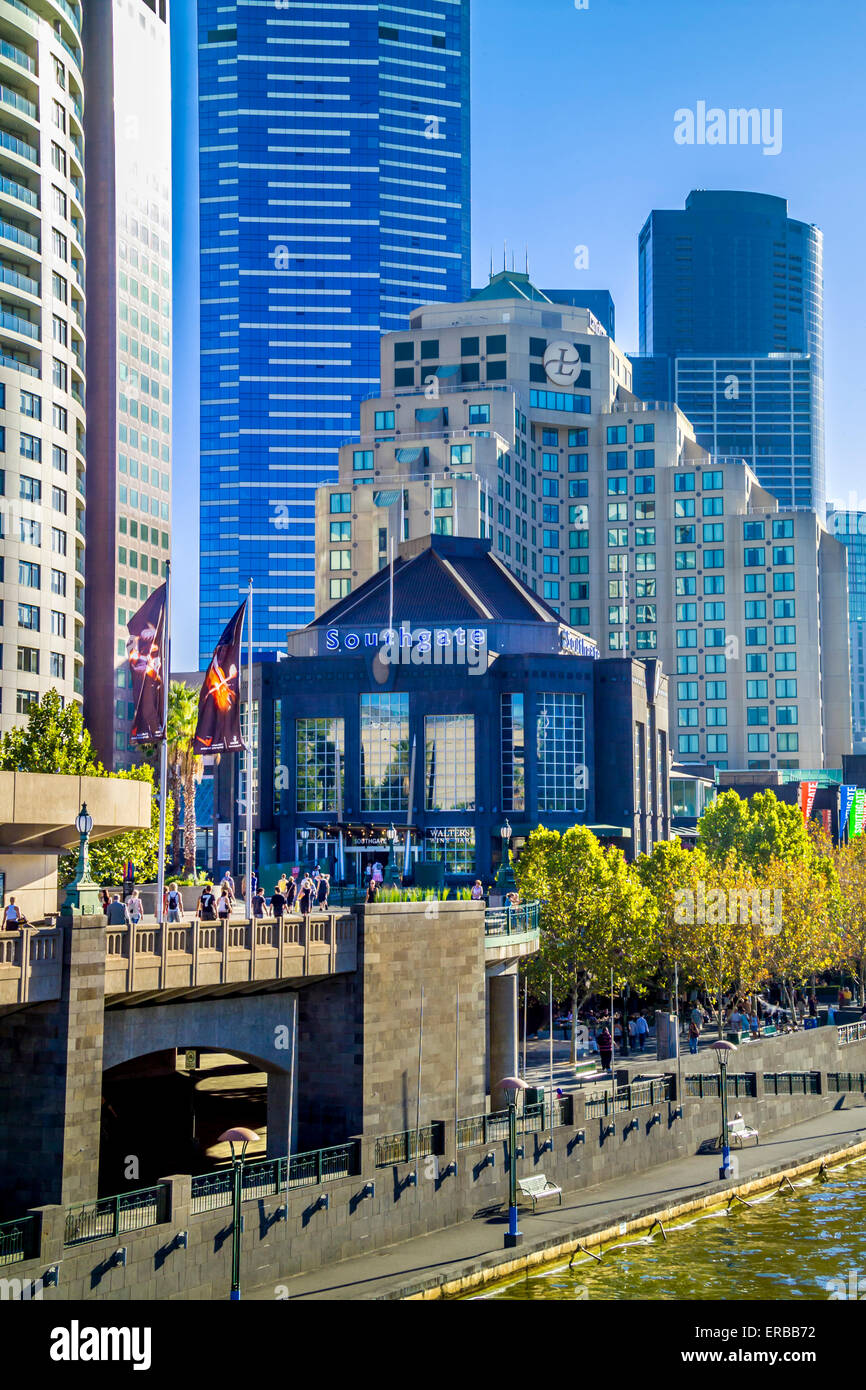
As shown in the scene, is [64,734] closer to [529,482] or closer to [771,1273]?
[771,1273]

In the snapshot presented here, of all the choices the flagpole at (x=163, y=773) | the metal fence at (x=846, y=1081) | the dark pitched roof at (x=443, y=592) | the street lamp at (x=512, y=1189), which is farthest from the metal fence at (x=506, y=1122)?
the dark pitched roof at (x=443, y=592)

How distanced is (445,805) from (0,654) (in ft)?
94.6

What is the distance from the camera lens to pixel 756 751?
16925cm

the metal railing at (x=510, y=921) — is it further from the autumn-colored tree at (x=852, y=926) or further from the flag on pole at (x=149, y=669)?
the autumn-colored tree at (x=852, y=926)

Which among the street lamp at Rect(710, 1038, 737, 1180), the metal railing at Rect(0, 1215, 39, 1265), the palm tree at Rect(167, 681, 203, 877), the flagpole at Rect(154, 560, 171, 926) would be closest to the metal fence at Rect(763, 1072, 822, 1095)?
the street lamp at Rect(710, 1038, 737, 1180)

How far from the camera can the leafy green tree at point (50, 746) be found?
75438 mm

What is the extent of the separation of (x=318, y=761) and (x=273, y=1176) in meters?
58.4

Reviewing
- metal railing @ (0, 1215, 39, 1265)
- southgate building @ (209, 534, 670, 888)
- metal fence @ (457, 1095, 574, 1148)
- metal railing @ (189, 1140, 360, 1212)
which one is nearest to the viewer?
metal railing @ (0, 1215, 39, 1265)

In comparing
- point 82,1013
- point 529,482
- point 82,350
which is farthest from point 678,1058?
point 529,482

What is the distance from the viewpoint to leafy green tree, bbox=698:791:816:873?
9725 centimetres

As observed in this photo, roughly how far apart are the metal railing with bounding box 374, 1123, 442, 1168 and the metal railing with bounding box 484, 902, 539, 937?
9.95 m

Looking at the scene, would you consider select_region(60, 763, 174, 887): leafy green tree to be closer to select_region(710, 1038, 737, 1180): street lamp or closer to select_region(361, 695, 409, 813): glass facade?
select_region(361, 695, 409, 813): glass facade

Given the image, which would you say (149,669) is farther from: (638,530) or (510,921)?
(638,530)

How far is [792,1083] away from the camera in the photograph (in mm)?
62406
